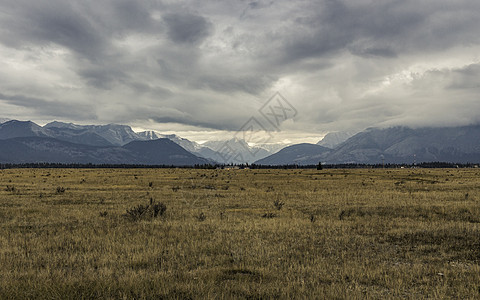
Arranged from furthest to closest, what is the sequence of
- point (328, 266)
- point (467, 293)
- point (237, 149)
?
1. point (237, 149)
2. point (328, 266)
3. point (467, 293)

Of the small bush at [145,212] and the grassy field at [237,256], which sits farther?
the small bush at [145,212]

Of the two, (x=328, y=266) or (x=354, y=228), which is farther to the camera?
(x=354, y=228)

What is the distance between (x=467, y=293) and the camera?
813 cm

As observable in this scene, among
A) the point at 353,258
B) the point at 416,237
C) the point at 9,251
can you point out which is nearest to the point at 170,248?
the point at 9,251

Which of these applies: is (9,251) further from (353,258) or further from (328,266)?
(353,258)

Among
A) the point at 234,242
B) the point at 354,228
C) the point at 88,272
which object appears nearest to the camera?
the point at 88,272

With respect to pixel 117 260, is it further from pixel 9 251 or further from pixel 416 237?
pixel 416 237

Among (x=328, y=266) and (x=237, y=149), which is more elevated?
(x=237, y=149)

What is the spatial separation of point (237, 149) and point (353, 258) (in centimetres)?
845

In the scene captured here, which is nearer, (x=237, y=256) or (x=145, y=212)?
(x=237, y=256)

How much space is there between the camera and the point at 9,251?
464 inches

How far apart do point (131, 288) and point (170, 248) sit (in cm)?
421

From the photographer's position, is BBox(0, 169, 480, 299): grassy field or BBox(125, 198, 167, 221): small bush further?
BBox(125, 198, 167, 221): small bush

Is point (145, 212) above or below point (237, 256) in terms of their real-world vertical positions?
above
